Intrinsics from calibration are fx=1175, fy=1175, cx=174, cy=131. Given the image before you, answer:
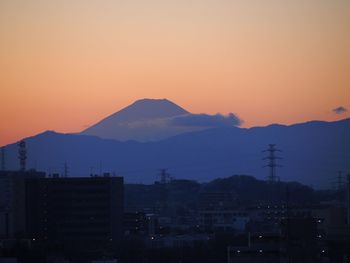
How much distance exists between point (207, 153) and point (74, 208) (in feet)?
392

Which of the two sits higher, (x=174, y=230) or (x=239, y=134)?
(x=239, y=134)

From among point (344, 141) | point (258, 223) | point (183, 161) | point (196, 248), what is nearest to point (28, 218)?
point (196, 248)

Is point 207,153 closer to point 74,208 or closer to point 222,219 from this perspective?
point 222,219

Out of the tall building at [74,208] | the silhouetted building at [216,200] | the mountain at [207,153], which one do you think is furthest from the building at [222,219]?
the mountain at [207,153]

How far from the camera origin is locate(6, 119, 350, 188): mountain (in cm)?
13600

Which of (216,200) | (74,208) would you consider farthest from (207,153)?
(74,208)

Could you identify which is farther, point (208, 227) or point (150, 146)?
point (150, 146)

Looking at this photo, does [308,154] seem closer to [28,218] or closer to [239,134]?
[239,134]

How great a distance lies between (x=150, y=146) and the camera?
168 meters

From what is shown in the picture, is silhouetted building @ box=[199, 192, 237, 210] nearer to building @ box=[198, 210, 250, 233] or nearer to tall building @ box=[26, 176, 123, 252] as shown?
building @ box=[198, 210, 250, 233]

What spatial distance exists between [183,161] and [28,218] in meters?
113

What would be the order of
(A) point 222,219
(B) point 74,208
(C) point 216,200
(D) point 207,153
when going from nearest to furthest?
1. (B) point 74,208
2. (A) point 222,219
3. (C) point 216,200
4. (D) point 207,153

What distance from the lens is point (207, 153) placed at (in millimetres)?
162875

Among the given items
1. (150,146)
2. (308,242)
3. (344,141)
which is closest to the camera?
(308,242)
